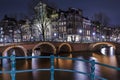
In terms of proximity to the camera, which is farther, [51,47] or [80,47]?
[80,47]

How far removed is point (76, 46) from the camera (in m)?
50.3

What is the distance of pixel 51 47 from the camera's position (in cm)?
4431

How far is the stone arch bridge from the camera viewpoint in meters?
34.4

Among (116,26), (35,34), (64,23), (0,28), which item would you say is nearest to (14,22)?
(0,28)

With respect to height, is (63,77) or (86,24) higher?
(86,24)

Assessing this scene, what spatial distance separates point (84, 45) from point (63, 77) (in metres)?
33.4

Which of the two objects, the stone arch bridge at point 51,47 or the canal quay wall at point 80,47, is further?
the canal quay wall at point 80,47

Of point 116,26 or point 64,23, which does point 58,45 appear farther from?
point 116,26

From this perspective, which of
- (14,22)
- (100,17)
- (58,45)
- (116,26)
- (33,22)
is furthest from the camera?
(116,26)

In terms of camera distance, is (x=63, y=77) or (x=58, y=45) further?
(x=58, y=45)

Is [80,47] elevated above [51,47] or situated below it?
below

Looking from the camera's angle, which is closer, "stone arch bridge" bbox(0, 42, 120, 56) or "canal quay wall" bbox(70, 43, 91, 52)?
"stone arch bridge" bbox(0, 42, 120, 56)

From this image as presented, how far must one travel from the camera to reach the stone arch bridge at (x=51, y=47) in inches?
1354

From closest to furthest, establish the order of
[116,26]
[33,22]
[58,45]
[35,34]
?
[58,45]
[33,22]
[35,34]
[116,26]
